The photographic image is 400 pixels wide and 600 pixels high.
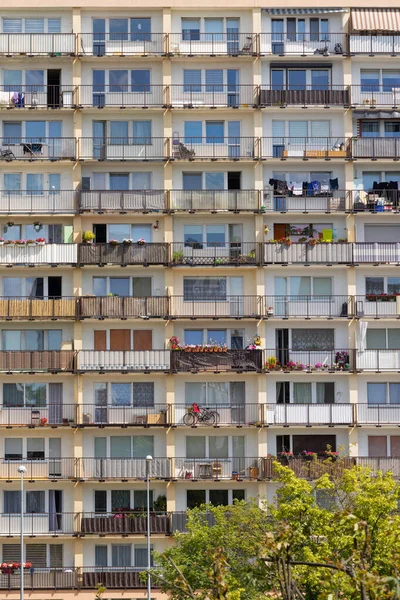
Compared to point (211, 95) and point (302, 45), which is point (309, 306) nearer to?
point (211, 95)

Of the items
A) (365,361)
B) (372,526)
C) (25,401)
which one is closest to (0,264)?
(25,401)

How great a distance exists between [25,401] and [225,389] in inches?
413

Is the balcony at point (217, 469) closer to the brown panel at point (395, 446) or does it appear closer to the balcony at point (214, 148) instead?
the brown panel at point (395, 446)

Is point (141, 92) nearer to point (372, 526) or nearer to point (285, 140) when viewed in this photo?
point (285, 140)

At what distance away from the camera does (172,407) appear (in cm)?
7956

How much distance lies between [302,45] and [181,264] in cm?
1371

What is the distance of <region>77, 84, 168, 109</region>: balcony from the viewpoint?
81.6 m

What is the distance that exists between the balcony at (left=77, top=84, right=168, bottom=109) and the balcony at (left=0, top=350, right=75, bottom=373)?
13.5 metres

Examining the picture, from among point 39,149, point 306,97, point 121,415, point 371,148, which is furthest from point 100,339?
point 371,148

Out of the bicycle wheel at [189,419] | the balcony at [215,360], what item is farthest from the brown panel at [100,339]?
the bicycle wheel at [189,419]

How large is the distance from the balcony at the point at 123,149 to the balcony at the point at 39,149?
0.65 metres

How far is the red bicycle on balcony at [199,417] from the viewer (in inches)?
3127

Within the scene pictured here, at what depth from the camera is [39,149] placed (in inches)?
3209

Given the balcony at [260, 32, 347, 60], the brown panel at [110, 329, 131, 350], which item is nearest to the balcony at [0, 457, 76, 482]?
the brown panel at [110, 329, 131, 350]
